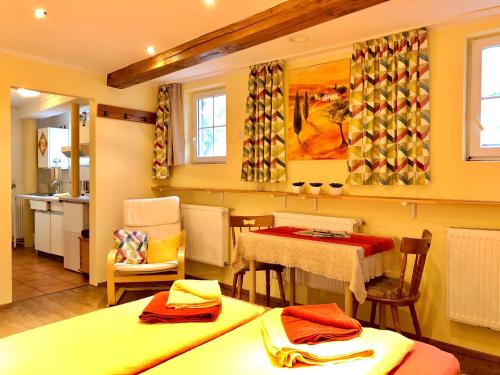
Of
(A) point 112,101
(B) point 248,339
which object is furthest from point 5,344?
(A) point 112,101

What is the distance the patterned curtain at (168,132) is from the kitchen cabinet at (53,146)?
94.7 inches

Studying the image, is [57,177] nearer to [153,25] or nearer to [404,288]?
[153,25]

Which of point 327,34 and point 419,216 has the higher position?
point 327,34

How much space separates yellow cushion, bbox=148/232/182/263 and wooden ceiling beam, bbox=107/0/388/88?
1.59 metres

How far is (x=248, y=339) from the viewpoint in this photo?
4.80 feet

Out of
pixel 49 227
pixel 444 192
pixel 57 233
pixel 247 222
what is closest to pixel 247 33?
pixel 247 222

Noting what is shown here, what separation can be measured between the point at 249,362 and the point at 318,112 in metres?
2.42

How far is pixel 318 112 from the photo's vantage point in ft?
10.7

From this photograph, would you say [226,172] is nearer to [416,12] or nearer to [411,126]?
[411,126]

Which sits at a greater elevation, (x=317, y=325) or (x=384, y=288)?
(x=317, y=325)

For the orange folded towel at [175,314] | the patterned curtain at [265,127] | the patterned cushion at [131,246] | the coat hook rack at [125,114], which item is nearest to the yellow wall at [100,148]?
the coat hook rack at [125,114]

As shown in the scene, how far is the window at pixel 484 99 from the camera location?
8.37 feet

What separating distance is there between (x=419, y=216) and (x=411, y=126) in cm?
65

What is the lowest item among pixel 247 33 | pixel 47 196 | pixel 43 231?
pixel 43 231
